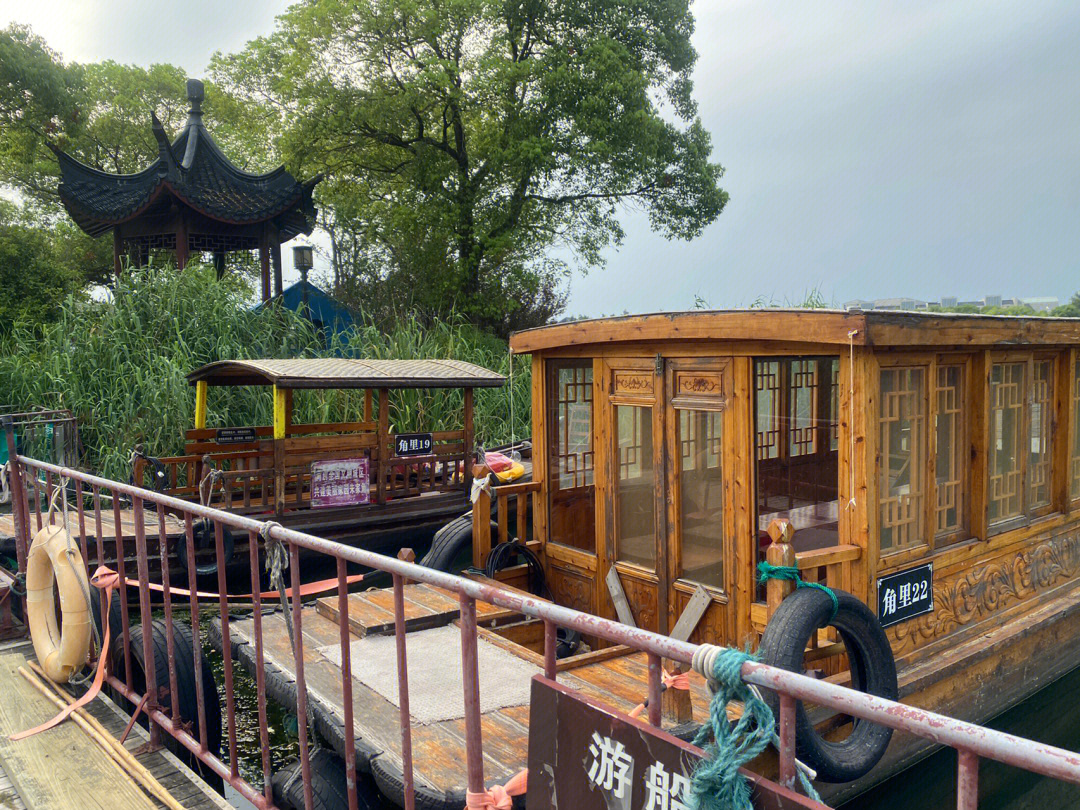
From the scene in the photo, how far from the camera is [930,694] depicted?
15.5ft

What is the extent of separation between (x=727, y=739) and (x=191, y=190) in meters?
16.3

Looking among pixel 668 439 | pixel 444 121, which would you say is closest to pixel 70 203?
pixel 444 121

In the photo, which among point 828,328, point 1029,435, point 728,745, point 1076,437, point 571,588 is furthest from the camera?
point 1076,437

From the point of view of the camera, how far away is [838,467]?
4.62 meters

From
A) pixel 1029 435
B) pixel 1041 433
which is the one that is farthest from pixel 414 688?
pixel 1041 433

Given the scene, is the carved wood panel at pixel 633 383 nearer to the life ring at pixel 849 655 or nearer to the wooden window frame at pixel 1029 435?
the life ring at pixel 849 655

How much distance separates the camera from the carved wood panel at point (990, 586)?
4.76m

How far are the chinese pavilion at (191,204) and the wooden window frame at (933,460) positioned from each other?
13.6m

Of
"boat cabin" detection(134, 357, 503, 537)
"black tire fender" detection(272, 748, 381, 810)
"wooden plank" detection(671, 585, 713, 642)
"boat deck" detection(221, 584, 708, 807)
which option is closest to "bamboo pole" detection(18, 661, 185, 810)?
"black tire fender" detection(272, 748, 381, 810)

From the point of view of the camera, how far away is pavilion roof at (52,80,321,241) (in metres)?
15.2

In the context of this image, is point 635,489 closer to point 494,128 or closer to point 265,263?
point 265,263

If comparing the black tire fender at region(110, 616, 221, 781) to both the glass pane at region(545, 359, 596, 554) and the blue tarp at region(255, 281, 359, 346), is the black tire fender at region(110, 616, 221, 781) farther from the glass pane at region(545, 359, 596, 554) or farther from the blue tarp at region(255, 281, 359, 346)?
the blue tarp at region(255, 281, 359, 346)

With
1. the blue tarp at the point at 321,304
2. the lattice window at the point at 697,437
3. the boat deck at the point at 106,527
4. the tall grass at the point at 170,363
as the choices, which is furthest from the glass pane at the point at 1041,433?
the blue tarp at the point at 321,304

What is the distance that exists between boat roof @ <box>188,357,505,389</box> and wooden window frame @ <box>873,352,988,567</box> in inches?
231
